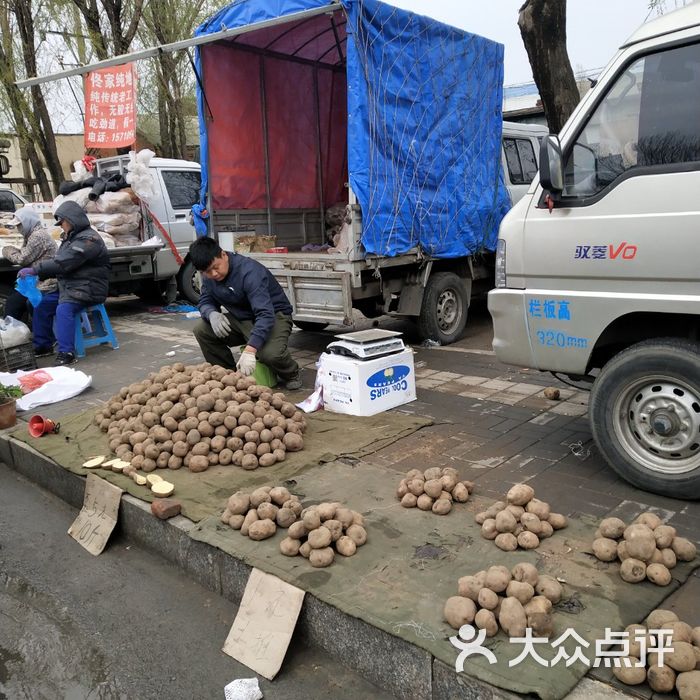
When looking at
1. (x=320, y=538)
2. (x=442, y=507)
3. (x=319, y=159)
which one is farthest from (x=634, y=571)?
(x=319, y=159)

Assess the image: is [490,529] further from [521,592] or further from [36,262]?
[36,262]

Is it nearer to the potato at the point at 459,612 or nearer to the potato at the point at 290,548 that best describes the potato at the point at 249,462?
the potato at the point at 290,548

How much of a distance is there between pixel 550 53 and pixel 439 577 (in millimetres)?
7540

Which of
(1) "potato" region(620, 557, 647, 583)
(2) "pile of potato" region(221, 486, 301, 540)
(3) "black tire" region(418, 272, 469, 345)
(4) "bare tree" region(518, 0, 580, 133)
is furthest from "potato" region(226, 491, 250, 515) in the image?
(4) "bare tree" region(518, 0, 580, 133)

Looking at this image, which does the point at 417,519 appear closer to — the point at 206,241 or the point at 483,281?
the point at 206,241

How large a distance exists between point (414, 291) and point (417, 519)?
418 centimetres

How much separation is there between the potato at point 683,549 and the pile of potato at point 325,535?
134 cm

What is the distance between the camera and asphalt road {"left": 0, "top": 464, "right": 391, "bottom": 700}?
2.56 m

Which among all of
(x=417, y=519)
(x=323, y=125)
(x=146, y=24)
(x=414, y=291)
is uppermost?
(x=146, y=24)

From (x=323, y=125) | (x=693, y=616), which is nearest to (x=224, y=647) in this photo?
(x=693, y=616)

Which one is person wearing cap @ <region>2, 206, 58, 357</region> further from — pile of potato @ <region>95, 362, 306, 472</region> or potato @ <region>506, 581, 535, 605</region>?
potato @ <region>506, 581, 535, 605</region>

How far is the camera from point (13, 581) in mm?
3439

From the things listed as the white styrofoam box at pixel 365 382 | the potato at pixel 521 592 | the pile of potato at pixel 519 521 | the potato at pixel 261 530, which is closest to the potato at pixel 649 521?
the pile of potato at pixel 519 521

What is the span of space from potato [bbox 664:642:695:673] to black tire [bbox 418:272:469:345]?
17.6 feet
